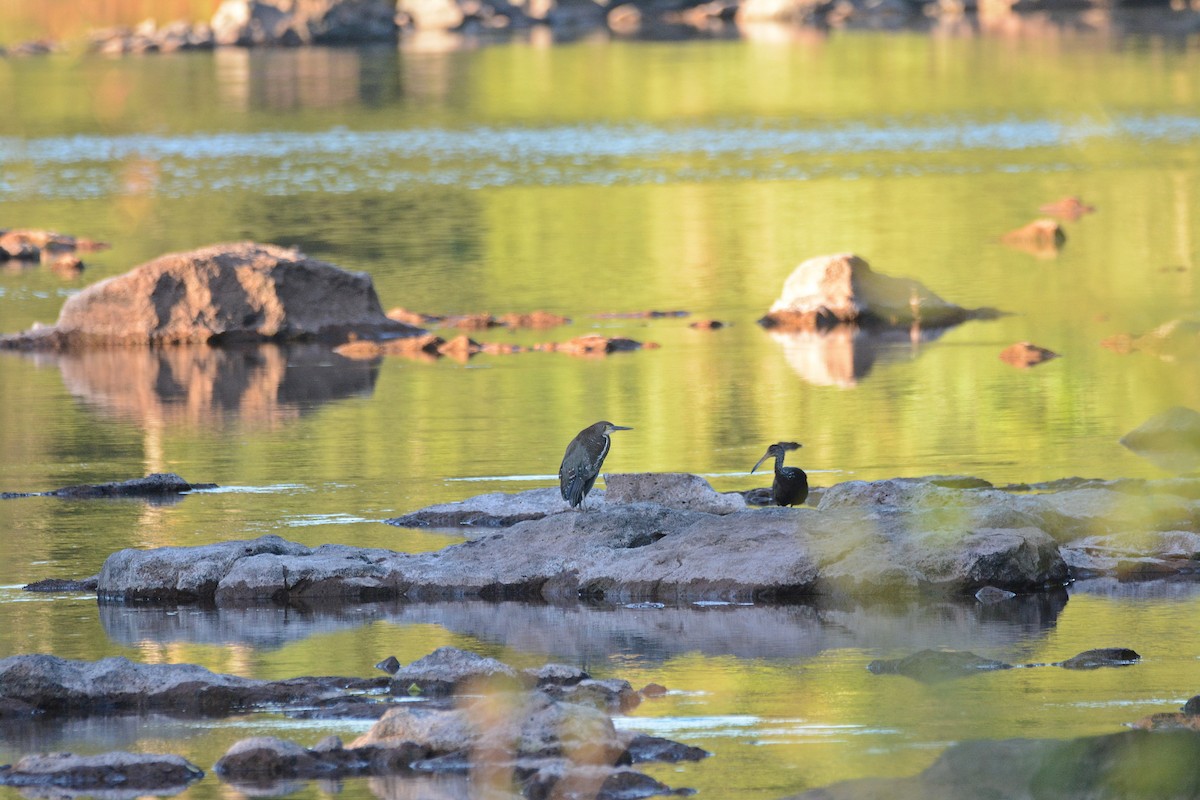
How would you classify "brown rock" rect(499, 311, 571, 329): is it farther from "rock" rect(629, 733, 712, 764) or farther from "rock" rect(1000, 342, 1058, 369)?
"rock" rect(629, 733, 712, 764)

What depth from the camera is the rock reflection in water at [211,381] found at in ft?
87.0

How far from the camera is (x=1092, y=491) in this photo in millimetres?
17562

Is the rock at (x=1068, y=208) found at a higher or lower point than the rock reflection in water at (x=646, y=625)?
lower

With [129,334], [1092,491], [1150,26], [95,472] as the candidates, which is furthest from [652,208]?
[1150,26]

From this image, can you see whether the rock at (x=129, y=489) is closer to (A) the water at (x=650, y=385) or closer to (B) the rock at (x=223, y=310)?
(A) the water at (x=650, y=385)

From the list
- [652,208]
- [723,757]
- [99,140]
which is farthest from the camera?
[99,140]

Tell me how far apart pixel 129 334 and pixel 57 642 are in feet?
60.2

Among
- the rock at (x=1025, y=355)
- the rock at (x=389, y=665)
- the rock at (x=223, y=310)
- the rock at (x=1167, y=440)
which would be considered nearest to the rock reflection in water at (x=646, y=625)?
the rock at (x=389, y=665)

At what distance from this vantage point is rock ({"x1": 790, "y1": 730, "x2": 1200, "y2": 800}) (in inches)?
357

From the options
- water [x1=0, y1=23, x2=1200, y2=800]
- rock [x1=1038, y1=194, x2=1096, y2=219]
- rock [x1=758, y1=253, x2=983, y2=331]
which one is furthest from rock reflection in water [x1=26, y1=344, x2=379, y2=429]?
rock [x1=1038, y1=194, x2=1096, y2=219]

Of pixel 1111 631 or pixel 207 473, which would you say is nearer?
pixel 1111 631

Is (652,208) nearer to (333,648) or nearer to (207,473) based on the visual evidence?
(207,473)

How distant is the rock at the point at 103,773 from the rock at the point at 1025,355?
1764 centimetres

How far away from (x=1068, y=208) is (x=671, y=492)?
98.5 feet
